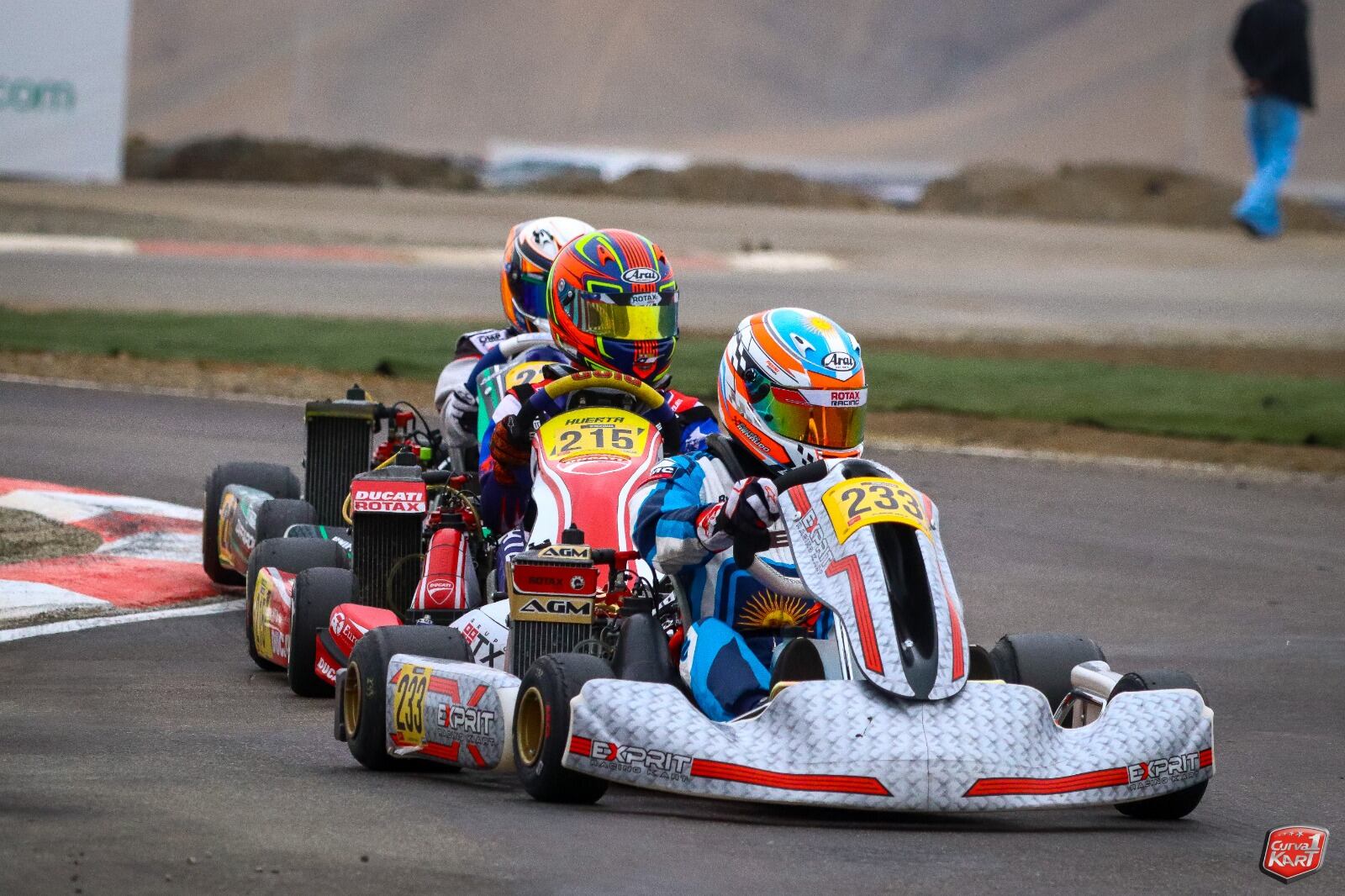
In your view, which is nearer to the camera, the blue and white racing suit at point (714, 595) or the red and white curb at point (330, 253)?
the blue and white racing suit at point (714, 595)

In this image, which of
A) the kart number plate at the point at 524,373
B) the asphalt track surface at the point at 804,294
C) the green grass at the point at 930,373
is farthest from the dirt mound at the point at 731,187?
the kart number plate at the point at 524,373

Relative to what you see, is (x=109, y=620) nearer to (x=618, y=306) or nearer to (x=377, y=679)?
(x=618, y=306)

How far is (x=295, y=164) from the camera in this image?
43.2m

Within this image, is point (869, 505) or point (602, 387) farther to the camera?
point (602, 387)

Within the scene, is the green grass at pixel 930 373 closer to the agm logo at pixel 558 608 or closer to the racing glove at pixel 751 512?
the agm logo at pixel 558 608

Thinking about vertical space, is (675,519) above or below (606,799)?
above

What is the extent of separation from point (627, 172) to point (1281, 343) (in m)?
21.2

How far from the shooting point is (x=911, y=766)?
5039 millimetres

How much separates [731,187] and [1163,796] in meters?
37.3

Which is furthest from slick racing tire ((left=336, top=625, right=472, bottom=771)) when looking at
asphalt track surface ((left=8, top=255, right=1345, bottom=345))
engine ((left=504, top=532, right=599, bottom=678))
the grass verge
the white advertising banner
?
the white advertising banner

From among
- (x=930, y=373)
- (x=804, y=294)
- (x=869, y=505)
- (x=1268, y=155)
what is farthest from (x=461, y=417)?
(x=1268, y=155)

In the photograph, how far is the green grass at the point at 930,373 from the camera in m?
16.0

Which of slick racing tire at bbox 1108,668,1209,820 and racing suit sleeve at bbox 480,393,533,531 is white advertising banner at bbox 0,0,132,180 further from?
slick racing tire at bbox 1108,668,1209,820

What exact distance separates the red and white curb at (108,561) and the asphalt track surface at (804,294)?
1013 cm
